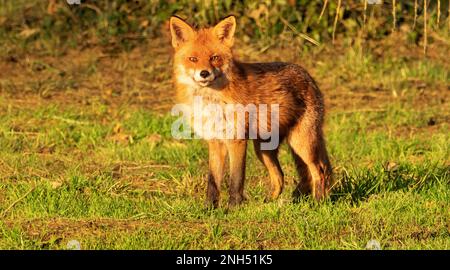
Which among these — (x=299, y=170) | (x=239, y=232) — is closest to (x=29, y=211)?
(x=239, y=232)

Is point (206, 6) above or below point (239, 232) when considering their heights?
above

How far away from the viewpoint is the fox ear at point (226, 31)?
22.4 feet

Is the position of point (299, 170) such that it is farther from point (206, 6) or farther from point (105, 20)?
point (105, 20)

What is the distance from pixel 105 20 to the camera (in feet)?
39.2

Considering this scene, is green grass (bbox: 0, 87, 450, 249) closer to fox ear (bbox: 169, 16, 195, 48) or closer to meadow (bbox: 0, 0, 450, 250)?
meadow (bbox: 0, 0, 450, 250)

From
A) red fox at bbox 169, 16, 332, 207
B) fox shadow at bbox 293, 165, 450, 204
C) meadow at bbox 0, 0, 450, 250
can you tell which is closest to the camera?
meadow at bbox 0, 0, 450, 250

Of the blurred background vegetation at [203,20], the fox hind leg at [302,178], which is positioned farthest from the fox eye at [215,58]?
the blurred background vegetation at [203,20]

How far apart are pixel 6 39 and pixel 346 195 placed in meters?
6.12

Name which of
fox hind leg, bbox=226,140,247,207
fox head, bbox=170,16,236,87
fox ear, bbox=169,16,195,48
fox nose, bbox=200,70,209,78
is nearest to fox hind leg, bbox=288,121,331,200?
fox hind leg, bbox=226,140,247,207

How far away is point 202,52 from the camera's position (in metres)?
6.70

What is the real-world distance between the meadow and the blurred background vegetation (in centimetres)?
11

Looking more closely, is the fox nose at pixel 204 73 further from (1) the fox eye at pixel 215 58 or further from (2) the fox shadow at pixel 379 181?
(2) the fox shadow at pixel 379 181

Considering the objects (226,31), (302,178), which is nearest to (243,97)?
(226,31)

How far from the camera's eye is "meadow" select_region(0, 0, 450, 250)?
586cm
